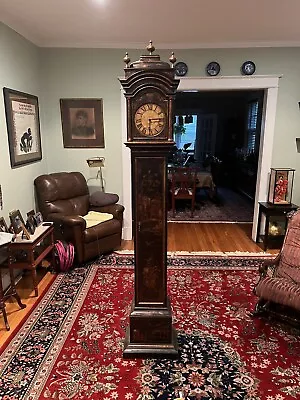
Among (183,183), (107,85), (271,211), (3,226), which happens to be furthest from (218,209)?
(3,226)

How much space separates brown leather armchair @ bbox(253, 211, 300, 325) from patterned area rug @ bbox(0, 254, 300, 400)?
4.8 inches

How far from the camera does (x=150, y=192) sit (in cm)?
201

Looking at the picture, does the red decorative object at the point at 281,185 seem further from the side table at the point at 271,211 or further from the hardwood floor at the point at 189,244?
the hardwood floor at the point at 189,244

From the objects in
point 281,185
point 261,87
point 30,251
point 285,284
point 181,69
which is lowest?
point 285,284

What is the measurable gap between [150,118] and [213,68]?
8.72ft

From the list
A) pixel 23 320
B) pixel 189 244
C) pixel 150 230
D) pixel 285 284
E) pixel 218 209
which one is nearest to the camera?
pixel 150 230

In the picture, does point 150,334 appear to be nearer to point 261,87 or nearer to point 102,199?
point 102,199

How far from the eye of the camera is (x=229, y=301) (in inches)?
116

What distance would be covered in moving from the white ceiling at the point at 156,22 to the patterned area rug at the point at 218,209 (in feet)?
9.53

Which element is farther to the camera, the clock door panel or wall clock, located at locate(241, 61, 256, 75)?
wall clock, located at locate(241, 61, 256, 75)

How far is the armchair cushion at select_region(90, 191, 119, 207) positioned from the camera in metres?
4.15

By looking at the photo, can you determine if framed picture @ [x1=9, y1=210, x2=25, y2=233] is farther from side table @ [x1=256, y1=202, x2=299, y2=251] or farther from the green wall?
side table @ [x1=256, y1=202, x2=299, y2=251]

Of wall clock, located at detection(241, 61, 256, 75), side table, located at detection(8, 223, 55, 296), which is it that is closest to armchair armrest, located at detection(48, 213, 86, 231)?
side table, located at detection(8, 223, 55, 296)

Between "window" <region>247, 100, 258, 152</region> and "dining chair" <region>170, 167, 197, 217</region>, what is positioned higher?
"window" <region>247, 100, 258, 152</region>
